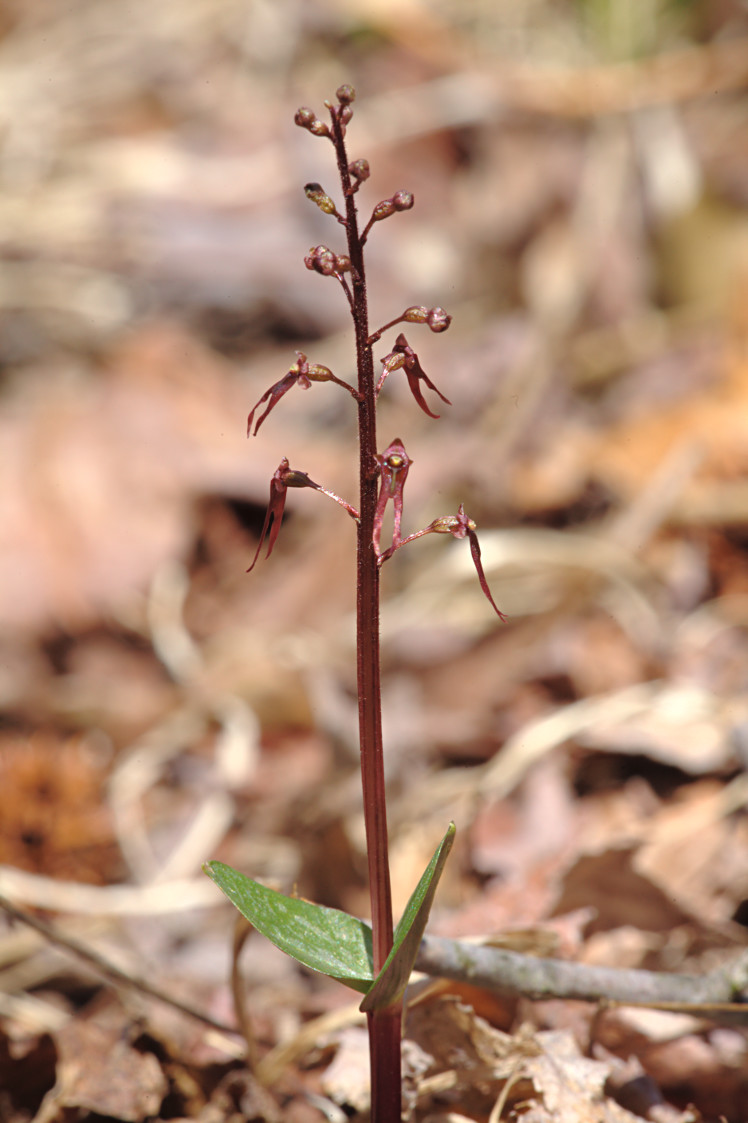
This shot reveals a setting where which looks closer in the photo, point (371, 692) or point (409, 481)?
point (371, 692)

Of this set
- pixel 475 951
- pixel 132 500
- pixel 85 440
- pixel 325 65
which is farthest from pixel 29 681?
pixel 325 65

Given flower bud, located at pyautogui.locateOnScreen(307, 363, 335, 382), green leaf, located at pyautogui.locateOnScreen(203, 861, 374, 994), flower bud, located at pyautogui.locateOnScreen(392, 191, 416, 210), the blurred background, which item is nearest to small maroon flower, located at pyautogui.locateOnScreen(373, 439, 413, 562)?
flower bud, located at pyautogui.locateOnScreen(307, 363, 335, 382)

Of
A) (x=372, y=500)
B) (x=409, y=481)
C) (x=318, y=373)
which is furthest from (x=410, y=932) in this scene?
(x=409, y=481)

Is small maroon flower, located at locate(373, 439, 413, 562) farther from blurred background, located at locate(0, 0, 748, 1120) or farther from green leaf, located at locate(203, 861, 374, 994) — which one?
blurred background, located at locate(0, 0, 748, 1120)

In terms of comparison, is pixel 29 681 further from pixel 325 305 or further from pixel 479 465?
pixel 325 305

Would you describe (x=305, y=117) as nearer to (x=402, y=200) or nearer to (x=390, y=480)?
(x=402, y=200)

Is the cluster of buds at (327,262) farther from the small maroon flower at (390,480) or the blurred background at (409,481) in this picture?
the blurred background at (409,481)

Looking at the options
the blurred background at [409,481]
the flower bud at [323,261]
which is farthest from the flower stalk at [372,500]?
the blurred background at [409,481]
